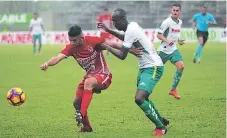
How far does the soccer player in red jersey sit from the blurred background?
3862 cm

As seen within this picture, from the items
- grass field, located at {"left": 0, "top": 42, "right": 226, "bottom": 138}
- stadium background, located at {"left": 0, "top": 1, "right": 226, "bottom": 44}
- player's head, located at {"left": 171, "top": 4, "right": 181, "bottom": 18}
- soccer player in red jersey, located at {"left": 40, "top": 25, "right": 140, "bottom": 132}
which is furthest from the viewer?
stadium background, located at {"left": 0, "top": 1, "right": 226, "bottom": 44}

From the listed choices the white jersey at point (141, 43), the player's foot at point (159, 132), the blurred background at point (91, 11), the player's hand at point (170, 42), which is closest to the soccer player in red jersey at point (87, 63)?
the white jersey at point (141, 43)

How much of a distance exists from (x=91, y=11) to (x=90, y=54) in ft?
138

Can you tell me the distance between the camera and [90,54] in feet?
29.6

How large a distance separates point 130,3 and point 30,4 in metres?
9.77

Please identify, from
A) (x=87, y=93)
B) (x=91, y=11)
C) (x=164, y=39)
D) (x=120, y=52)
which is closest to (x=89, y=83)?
(x=87, y=93)

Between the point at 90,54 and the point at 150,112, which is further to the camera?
the point at 90,54

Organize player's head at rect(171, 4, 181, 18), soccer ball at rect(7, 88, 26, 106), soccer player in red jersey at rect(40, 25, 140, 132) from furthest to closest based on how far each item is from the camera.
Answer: player's head at rect(171, 4, 181, 18) < soccer ball at rect(7, 88, 26, 106) < soccer player in red jersey at rect(40, 25, 140, 132)

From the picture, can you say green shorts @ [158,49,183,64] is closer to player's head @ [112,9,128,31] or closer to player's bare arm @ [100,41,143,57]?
player's bare arm @ [100,41,143,57]

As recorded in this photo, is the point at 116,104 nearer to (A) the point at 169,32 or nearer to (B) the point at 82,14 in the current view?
(A) the point at 169,32

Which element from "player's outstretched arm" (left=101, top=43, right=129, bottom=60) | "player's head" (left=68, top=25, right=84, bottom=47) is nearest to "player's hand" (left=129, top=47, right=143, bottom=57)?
"player's outstretched arm" (left=101, top=43, right=129, bottom=60)

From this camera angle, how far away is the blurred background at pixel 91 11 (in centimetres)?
4800

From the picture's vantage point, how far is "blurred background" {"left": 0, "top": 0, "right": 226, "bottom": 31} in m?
48.0

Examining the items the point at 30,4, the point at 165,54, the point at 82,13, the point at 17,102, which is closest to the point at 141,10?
the point at 82,13
